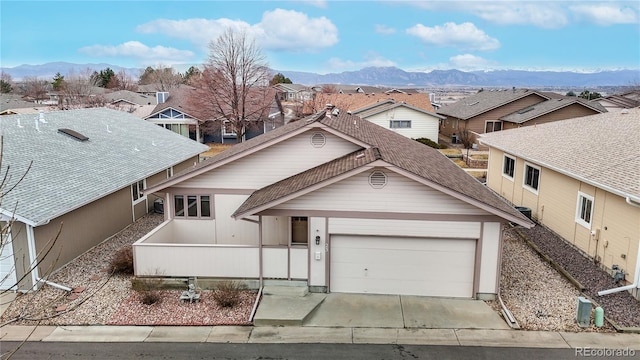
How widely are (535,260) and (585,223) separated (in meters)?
2.20

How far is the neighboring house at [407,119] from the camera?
44.3 m

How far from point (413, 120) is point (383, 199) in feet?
109

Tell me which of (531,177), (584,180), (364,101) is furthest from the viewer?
(364,101)

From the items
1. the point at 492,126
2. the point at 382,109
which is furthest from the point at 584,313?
the point at 492,126

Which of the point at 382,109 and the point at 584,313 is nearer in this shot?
the point at 584,313

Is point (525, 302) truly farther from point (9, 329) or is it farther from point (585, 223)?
point (9, 329)

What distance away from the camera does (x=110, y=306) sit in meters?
12.7

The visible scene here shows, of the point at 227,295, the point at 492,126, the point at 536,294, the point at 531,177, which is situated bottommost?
the point at 536,294

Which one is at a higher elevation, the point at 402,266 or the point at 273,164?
the point at 273,164

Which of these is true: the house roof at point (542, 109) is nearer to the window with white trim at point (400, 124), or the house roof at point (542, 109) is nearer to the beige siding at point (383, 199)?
the window with white trim at point (400, 124)

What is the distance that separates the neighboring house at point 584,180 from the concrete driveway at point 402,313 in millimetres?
4893

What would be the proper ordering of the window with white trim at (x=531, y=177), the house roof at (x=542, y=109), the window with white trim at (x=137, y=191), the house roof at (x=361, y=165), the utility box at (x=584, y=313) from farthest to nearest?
1. the house roof at (x=542, y=109)
2. the window with white trim at (x=137, y=191)
3. the window with white trim at (x=531, y=177)
4. the house roof at (x=361, y=165)
5. the utility box at (x=584, y=313)

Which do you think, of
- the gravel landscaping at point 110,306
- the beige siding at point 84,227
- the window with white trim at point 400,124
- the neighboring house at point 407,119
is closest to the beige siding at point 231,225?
the gravel landscaping at point 110,306

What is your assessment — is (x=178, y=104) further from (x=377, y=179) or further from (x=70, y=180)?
(x=377, y=179)
